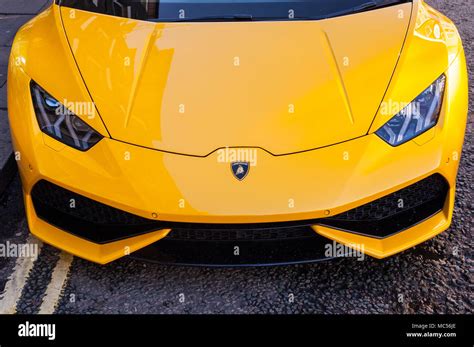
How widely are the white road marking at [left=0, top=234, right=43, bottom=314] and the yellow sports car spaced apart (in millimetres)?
277

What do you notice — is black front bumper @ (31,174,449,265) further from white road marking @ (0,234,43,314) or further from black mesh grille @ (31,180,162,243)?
white road marking @ (0,234,43,314)

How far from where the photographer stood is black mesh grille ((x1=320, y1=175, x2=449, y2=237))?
2.47 meters

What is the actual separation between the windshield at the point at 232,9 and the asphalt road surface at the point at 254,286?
1303mm

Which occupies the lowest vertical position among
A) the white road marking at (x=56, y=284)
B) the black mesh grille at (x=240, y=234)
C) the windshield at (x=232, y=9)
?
the white road marking at (x=56, y=284)

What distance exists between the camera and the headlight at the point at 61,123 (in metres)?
2.58

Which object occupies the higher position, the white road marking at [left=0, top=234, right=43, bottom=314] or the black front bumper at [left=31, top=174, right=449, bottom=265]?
the black front bumper at [left=31, top=174, right=449, bottom=265]

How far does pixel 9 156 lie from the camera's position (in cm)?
357

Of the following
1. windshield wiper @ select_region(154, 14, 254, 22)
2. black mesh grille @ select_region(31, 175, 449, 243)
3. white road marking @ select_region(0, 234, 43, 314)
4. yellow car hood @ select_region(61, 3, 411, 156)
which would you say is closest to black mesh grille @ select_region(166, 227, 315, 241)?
black mesh grille @ select_region(31, 175, 449, 243)

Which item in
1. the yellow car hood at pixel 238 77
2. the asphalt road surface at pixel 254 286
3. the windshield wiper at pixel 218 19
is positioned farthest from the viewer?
the windshield wiper at pixel 218 19

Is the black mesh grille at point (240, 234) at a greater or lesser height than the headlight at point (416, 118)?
lesser

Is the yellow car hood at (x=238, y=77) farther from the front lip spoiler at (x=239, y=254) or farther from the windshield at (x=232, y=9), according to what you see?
the front lip spoiler at (x=239, y=254)

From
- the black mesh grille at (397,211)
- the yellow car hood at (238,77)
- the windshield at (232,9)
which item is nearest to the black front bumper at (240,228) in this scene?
the black mesh grille at (397,211)
